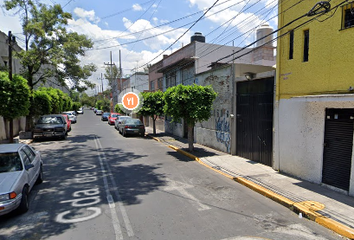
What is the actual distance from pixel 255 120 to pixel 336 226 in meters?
5.47

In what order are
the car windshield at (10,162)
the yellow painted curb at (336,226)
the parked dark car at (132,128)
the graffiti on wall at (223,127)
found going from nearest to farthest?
1. the yellow painted curb at (336,226)
2. the car windshield at (10,162)
3. the graffiti on wall at (223,127)
4. the parked dark car at (132,128)

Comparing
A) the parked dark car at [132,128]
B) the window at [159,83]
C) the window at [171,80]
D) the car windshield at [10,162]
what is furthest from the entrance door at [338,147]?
the window at [159,83]

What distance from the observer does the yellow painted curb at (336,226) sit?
13.3 ft

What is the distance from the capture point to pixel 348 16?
5.77 metres

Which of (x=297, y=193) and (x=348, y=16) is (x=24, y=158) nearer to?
(x=297, y=193)

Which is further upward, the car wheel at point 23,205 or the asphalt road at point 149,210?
the car wheel at point 23,205

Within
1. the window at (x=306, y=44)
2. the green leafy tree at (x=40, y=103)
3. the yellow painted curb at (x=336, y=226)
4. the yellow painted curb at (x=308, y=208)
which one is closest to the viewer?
the yellow painted curb at (x=336, y=226)

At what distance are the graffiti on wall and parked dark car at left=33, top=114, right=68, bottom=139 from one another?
10.8 metres

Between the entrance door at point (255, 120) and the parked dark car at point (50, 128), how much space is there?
477 inches

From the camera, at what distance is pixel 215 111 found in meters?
12.3

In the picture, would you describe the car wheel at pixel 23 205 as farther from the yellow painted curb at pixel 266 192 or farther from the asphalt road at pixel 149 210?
the yellow painted curb at pixel 266 192

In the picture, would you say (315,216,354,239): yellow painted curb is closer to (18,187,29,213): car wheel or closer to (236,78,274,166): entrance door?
(236,78,274,166): entrance door

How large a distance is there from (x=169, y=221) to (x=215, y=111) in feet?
27.7

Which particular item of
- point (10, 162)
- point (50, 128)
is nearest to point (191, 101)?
point (10, 162)
